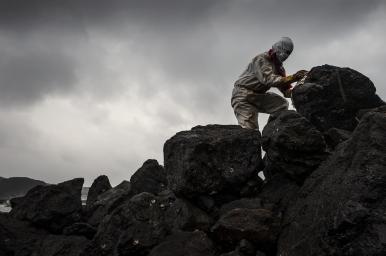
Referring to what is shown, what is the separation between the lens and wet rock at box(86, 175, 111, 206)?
2096 cm

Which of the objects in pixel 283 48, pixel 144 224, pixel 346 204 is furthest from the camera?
pixel 283 48

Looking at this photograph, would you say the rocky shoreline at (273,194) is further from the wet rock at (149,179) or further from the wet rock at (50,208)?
the wet rock at (149,179)

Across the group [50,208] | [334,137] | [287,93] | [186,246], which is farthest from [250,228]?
[50,208]

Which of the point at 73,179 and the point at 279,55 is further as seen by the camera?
the point at 73,179

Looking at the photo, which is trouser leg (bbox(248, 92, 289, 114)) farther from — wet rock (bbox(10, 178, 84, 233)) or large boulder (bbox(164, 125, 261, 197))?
wet rock (bbox(10, 178, 84, 233))

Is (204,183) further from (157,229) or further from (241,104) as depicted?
(241,104)

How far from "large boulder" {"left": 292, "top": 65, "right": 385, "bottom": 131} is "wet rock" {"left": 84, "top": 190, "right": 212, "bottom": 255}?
15.3 feet

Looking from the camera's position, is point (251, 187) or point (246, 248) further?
point (251, 187)

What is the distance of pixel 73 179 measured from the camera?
19.2 m

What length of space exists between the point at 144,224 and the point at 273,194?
349 centimetres

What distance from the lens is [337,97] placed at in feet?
43.8

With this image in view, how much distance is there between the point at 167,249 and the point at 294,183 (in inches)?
137

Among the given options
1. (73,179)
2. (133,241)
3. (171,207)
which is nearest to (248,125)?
(171,207)

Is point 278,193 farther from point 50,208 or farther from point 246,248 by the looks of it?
point 50,208
